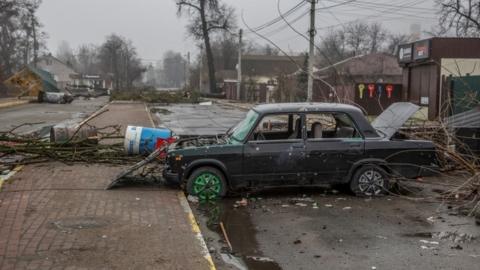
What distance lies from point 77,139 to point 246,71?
8992 centimetres

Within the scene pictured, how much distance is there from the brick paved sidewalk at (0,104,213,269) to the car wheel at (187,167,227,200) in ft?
1.07

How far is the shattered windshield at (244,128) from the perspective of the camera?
30.4 ft

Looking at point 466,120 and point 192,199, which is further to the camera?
point 466,120

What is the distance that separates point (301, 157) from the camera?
9117 mm

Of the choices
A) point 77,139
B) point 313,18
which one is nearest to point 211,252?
point 77,139

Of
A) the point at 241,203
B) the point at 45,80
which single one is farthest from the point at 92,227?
the point at 45,80

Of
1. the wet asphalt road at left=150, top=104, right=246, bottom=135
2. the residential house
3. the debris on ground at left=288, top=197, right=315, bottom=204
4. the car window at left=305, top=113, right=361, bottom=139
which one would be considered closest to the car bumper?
the debris on ground at left=288, top=197, right=315, bottom=204

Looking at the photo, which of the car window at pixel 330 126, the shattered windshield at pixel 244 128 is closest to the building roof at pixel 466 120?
the car window at pixel 330 126

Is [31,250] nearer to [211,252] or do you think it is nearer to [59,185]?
[211,252]

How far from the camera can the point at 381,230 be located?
7.36 m

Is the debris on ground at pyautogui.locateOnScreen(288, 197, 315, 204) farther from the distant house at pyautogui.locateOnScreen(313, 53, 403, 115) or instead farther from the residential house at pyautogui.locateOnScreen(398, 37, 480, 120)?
the residential house at pyautogui.locateOnScreen(398, 37, 480, 120)

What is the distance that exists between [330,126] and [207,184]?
2.53 metres

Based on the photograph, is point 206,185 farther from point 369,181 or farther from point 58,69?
point 58,69

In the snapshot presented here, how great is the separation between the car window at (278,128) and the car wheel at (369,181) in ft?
3.79
